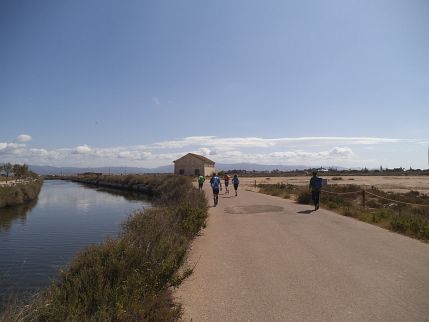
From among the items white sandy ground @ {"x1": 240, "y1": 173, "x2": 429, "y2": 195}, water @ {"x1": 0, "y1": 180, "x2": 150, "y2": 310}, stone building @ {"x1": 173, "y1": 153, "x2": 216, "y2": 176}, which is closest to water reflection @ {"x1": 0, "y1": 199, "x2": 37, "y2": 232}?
water @ {"x1": 0, "y1": 180, "x2": 150, "y2": 310}

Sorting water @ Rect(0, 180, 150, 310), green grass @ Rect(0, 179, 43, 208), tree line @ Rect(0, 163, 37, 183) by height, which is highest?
tree line @ Rect(0, 163, 37, 183)

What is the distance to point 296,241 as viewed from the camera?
33.5 ft

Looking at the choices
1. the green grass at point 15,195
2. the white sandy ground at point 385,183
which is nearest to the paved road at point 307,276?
the white sandy ground at point 385,183

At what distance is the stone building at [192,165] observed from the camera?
78.9 metres

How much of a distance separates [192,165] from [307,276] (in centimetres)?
7348

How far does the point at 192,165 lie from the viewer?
8012 cm

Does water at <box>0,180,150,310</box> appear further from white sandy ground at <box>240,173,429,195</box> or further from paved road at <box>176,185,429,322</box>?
white sandy ground at <box>240,173,429,195</box>

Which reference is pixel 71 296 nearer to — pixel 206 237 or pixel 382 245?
pixel 206 237

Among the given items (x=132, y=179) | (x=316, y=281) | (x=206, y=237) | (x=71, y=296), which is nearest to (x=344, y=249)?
(x=316, y=281)

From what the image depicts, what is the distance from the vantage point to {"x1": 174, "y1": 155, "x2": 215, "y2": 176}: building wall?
259 feet

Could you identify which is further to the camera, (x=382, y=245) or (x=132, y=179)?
(x=132, y=179)

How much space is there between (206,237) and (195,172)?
2668 inches

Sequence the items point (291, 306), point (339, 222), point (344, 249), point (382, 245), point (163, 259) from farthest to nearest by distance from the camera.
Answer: point (339, 222), point (382, 245), point (344, 249), point (163, 259), point (291, 306)

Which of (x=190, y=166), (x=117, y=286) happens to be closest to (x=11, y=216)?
(x=117, y=286)
